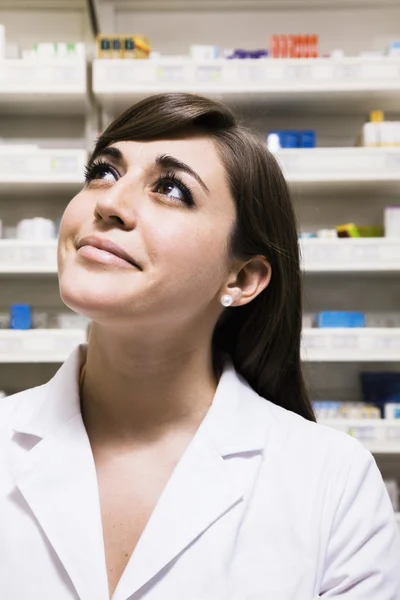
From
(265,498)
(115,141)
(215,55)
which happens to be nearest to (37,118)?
(215,55)

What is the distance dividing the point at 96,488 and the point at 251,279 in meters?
0.42

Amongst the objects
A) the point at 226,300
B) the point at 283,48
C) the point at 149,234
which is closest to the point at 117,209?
the point at 149,234

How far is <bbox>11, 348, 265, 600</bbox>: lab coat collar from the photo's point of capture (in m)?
0.79

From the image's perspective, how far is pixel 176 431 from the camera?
97cm

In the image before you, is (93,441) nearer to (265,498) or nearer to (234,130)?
(265,498)

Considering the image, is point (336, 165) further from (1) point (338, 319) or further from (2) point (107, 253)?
(2) point (107, 253)

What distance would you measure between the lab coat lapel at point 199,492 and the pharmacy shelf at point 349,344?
2.64 feet

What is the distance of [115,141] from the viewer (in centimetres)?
102

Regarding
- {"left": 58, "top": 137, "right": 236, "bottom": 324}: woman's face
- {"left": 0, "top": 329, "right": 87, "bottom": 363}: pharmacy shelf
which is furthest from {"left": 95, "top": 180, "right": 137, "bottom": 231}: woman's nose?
{"left": 0, "top": 329, "right": 87, "bottom": 363}: pharmacy shelf

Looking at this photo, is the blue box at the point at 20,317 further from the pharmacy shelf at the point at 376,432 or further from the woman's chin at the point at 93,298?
the woman's chin at the point at 93,298

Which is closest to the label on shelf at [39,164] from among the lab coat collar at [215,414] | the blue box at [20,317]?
the blue box at [20,317]

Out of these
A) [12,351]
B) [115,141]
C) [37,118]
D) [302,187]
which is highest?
[115,141]

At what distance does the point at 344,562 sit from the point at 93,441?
40 cm

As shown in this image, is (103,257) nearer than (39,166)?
Yes
